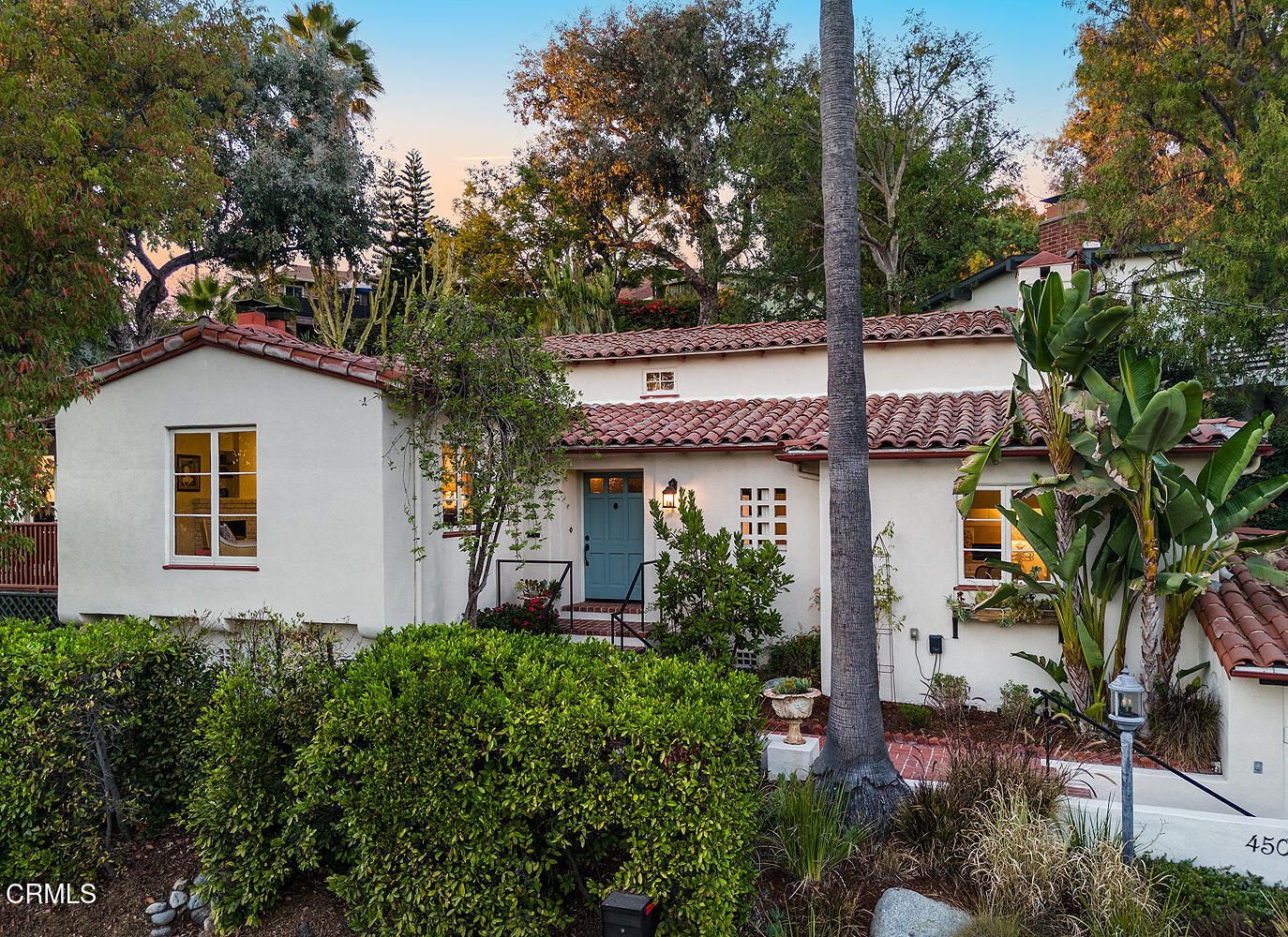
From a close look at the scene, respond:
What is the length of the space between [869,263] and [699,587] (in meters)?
22.0

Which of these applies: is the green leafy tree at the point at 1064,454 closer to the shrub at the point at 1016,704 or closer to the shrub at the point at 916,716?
the shrub at the point at 1016,704

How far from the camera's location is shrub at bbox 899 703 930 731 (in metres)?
8.85

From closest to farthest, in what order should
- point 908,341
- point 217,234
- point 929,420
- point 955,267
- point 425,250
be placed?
point 929,420 → point 908,341 → point 217,234 → point 955,267 → point 425,250

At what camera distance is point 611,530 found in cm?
1348

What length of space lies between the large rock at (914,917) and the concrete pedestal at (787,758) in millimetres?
2213

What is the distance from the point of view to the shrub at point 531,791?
4676 mm

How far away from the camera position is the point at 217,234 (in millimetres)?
23750

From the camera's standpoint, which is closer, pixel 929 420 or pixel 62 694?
pixel 62 694

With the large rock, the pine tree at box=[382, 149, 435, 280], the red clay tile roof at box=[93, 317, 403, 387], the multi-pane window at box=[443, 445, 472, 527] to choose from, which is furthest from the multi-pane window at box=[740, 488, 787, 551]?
the pine tree at box=[382, 149, 435, 280]

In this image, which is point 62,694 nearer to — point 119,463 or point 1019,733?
point 119,463

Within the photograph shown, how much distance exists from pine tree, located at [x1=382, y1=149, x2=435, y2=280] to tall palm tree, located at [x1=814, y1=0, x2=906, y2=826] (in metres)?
27.4

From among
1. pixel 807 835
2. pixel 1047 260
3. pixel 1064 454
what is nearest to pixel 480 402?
pixel 807 835

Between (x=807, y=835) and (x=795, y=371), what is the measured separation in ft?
32.6

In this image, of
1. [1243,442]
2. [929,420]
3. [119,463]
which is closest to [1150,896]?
[1243,442]
